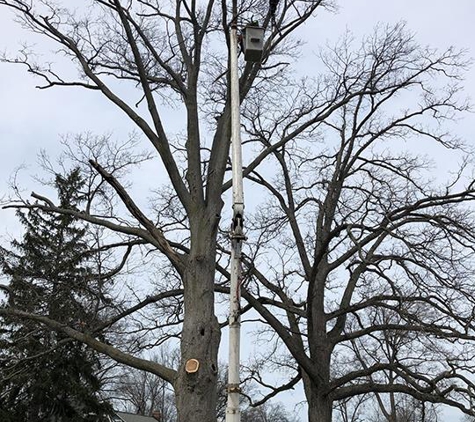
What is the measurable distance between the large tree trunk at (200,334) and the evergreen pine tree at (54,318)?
2219mm

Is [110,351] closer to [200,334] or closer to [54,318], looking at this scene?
[200,334]

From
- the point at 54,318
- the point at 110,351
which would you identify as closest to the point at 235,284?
the point at 110,351

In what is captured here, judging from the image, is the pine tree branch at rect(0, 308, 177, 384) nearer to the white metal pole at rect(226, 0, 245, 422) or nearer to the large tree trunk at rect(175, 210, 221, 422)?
Result: the large tree trunk at rect(175, 210, 221, 422)

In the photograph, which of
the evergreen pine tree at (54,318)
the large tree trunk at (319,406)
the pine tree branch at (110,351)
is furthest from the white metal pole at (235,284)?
the large tree trunk at (319,406)

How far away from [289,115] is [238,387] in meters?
11.4

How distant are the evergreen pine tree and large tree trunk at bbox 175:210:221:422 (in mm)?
2219

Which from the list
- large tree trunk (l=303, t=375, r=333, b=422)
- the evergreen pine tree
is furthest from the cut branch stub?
large tree trunk (l=303, t=375, r=333, b=422)

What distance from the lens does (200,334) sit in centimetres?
841

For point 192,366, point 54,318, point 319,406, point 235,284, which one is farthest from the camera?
point 319,406

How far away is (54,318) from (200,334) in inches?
195

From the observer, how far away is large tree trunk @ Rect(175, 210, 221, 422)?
785 centimetres

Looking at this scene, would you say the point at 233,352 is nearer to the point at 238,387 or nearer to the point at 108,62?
the point at 238,387

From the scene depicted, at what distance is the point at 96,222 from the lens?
1012 cm

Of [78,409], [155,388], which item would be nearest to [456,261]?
[78,409]
